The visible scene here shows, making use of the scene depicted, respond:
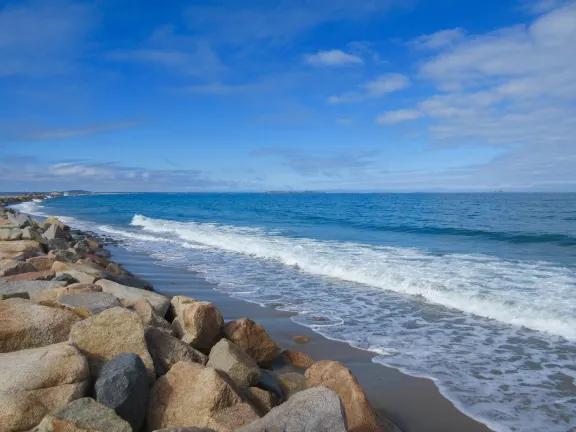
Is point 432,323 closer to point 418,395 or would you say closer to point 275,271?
point 418,395

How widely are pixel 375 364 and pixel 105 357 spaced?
3.54m

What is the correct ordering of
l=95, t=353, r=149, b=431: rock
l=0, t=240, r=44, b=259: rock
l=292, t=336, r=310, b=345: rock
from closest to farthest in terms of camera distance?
l=95, t=353, r=149, b=431: rock, l=292, t=336, r=310, b=345: rock, l=0, t=240, r=44, b=259: rock

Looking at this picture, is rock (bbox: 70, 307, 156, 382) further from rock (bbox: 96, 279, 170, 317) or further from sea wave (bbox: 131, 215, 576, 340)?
sea wave (bbox: 131, 215, 576, 340)

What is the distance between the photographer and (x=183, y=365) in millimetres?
4137

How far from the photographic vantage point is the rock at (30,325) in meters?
4.30

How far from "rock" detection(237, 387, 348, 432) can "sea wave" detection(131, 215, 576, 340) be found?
5.94m

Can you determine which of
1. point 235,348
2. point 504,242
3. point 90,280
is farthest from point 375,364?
point 504,242

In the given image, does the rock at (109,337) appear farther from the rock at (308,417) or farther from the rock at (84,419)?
the rock at (308,417)

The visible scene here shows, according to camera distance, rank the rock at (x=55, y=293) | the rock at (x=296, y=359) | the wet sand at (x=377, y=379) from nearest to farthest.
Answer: the wet sand at (x=377, y=379)
the rock at (x=55, y=293)
the rock at (x=296, y=359)

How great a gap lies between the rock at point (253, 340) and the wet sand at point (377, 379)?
2.91 ft

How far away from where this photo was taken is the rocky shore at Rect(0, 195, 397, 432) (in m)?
3.29

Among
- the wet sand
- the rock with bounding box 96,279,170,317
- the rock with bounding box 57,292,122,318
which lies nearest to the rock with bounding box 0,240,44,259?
the wet sand

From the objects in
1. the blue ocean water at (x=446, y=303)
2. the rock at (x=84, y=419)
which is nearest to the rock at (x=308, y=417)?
the rock at (x=84, y=419)

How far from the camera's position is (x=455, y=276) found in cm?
1185
